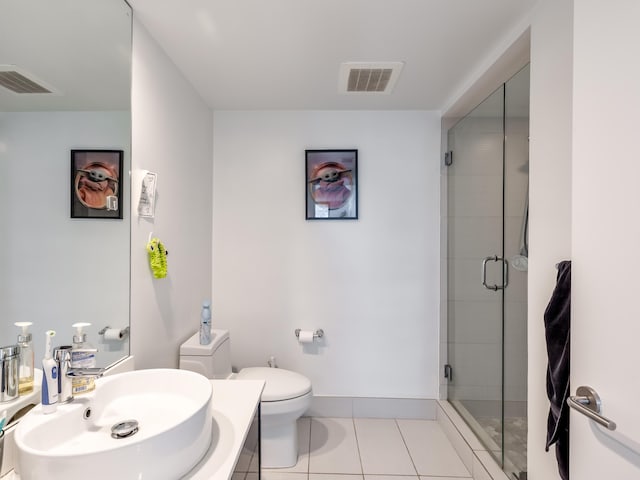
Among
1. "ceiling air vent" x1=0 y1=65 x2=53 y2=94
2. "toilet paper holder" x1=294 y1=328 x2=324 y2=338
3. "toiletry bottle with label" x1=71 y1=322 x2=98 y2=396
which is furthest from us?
"toilet paper holder" x1=294 y1=328 x2=324 y2=338

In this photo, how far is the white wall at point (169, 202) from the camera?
153 centimetres

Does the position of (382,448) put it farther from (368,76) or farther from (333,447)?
(368,76)

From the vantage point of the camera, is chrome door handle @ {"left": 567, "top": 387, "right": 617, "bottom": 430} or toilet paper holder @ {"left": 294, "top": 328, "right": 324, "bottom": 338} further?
toilet paper holder @ {"left": 294, "top": 328, "right": 324, "bottom": 338}

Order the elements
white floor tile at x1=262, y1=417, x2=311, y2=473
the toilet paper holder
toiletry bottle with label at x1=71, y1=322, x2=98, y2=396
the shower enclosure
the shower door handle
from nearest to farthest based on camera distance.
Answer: toiletry bottle with label at x1=71, y1=322, x2=98, y2=396 < the shower enclosure < the shower door handle < white floor tile at x1=262, y1=417, x2=311, y2=473 < the toilet paper holder

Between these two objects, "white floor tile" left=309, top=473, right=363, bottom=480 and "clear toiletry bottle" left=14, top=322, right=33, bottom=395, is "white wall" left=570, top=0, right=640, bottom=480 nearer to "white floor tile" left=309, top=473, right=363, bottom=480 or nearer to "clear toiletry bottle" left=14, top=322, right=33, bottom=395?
"white floor tile" left=309, top=473, right=363, bottom=480

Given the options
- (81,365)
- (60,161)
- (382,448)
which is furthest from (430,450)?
(60,161)

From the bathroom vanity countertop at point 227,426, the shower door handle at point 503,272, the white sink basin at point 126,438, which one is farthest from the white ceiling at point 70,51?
the shower door handle at point 503,272

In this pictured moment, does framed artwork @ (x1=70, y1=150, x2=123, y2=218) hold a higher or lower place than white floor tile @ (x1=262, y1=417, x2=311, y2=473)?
higher

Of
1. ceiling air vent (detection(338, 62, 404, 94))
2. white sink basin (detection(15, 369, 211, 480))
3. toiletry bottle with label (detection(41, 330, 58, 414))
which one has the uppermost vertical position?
ceiling air vent (detection(338, 62, 404, 94))

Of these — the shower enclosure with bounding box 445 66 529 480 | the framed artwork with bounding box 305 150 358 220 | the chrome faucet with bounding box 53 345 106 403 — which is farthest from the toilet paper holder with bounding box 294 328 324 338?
the chrome faucet with bounding box 53 345 106 403

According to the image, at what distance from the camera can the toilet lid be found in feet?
6.33

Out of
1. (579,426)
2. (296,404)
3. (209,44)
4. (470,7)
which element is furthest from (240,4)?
(296,404)

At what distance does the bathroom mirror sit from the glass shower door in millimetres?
1902

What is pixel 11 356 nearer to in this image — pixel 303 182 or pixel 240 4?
pixel 240 4
